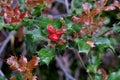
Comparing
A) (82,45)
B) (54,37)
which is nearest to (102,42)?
(82,45)

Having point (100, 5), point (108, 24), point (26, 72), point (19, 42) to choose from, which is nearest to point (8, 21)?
point (26, 72)

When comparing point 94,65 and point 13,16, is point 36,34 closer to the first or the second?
point 13,16

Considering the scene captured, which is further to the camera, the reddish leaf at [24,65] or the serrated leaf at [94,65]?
the serrated leaf at [94,65]

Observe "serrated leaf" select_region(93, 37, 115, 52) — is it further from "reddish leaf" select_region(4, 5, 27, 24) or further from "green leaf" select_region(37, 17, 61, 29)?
"reddish leaf" select_region(4, 5, 27, 24)

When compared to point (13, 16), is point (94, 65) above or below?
below

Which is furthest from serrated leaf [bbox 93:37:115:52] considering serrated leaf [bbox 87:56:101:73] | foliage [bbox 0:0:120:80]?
serrated leaf [bbox 87:56:101:73]

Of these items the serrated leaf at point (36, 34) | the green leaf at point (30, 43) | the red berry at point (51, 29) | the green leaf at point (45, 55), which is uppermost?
the red berry at point (51, 29)

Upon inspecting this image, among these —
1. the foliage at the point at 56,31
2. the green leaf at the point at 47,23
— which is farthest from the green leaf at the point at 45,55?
the green leaf at the point at 47,23

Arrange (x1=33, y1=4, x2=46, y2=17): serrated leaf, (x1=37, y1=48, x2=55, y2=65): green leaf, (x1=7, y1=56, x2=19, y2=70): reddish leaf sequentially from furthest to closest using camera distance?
1. (x1=33, y1=4, x2=46, y2=17): serrated leaf
2. (x1=37, y1=48, x2=55, y2=65): green leaf
3. (x1=7, y1=56, x2=19, y2=70): reddish leaf

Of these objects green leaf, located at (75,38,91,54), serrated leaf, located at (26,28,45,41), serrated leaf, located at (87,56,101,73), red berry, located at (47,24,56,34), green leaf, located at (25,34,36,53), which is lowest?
serrated leaf, located at (87,56,101,73)

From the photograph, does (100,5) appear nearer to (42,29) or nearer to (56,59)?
(42,29)

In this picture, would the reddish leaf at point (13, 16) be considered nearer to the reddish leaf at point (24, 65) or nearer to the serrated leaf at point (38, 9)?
the serrated leaf at point (38, 9)

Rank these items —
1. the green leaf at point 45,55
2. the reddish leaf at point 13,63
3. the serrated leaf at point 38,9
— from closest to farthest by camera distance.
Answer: the reddish leaf at point 13,63, the green leaf at point 45,55, the serrated leaf at point 38,9
